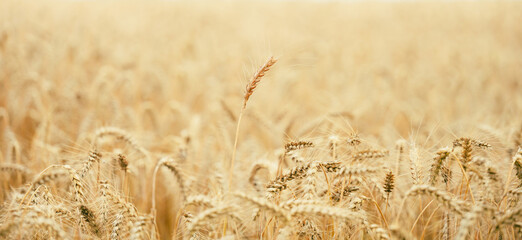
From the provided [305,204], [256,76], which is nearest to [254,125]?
[256,76]

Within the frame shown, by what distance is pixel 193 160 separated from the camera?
2.46m

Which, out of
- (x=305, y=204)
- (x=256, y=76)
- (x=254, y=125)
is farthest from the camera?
(x=254, y=125)

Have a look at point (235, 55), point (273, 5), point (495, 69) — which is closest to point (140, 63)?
point (235, 55)

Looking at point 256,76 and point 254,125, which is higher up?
point 254,125

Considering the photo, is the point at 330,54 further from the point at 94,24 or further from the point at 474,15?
the point at 474,15

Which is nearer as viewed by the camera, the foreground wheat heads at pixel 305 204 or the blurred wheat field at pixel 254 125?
→ the foreground wheat heads at pixel 305 204

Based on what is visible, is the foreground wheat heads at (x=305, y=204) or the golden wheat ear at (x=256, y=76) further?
the golden wheat ear at (x=256, y=76)

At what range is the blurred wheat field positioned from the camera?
1.31 metres

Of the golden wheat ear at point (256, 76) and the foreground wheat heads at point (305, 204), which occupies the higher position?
the golden wheat ear at point (256, 76)

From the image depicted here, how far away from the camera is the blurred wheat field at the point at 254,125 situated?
1309mm

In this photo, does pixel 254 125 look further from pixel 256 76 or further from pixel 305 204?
pixel 305 204

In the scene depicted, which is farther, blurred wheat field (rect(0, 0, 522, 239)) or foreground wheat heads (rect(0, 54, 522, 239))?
blurred wheat field (rect(0, 0, 522, 239))

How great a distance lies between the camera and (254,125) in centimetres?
383

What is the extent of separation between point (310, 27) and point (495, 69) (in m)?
5.36
